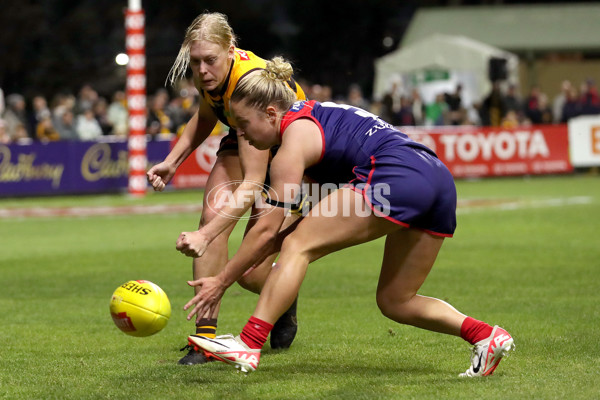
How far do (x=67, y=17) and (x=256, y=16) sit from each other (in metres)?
9.10

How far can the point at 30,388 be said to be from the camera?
596cm

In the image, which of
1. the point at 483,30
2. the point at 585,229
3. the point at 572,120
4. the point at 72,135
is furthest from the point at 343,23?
the point at 585,229

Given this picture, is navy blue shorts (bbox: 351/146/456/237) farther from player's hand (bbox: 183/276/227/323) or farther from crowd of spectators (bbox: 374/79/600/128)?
crowd of spectators (bbox: 374/79/600/128)

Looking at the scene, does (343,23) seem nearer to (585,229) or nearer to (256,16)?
(256,16)

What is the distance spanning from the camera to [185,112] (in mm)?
23812

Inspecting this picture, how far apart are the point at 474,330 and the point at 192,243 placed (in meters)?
1.69

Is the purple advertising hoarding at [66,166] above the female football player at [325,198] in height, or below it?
below

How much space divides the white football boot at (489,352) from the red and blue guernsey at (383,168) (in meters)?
0.65

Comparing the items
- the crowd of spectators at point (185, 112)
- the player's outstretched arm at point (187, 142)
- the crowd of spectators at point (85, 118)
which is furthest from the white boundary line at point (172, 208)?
the player's outstretched arm at point (187, 142)

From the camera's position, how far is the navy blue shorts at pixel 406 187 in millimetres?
5617

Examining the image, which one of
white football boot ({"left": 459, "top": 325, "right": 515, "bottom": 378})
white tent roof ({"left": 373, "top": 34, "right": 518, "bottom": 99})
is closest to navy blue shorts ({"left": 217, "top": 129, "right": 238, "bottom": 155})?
white football boot ({"left": 459, "top": 325, "right": 515, "bottom": 378})

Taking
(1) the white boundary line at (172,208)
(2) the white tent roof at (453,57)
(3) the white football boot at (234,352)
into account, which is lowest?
(1) the white boundary line at (172,208)

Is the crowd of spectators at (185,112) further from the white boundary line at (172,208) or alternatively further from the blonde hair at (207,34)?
the blonde hair at (207,34)

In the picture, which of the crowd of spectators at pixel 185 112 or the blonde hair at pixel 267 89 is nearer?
the blonde hair at pixel 267 89
